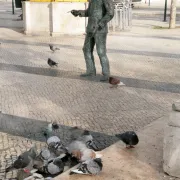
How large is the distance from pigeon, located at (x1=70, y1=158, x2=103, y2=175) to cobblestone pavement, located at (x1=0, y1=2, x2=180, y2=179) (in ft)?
3.10

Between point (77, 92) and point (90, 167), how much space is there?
4.32 m

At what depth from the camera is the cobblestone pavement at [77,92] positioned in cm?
659

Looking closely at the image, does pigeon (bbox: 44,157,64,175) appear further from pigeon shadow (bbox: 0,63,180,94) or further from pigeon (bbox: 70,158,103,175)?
pigeon shadow (bbox: 0,63,180,94)

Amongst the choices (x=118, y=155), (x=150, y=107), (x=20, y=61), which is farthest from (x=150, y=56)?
(x=118, y=155)

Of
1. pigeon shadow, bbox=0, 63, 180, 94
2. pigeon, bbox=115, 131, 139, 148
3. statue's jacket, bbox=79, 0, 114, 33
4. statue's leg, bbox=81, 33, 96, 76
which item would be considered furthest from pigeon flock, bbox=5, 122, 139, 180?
statue's leg, bbox=81, 33, 96, 76

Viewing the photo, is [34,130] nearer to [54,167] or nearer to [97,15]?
[54,167]

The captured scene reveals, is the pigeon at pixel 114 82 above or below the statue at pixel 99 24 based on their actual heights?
below

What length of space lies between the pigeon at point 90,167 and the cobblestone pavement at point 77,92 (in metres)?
0.94

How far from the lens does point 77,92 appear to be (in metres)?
8.72

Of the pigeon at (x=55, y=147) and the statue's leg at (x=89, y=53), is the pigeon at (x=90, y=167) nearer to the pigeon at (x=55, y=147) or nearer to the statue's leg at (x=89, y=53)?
the pigeon at (x=55, y=147)

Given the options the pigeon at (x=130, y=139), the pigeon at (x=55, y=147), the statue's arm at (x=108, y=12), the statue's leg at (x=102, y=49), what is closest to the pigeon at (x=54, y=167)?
the pigeon at (x=55, y=147)

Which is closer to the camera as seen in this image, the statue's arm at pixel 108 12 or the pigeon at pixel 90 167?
the pigeon at pixel 90 167

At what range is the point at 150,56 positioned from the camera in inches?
524

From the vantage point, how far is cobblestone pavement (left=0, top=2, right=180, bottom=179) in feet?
21.6
